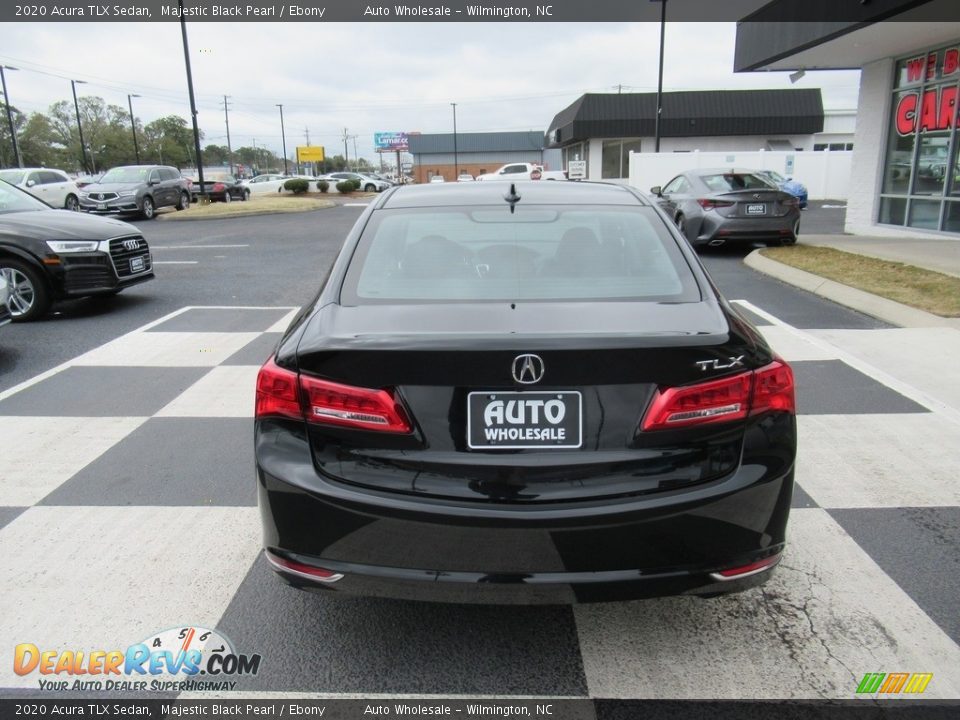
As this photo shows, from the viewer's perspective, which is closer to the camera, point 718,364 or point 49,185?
point 718,364

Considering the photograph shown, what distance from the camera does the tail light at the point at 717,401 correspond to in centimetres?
219

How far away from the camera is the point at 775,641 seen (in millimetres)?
2625

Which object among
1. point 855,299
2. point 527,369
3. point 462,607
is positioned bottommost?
point 462,607

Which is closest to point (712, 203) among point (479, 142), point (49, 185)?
point (49, 185)

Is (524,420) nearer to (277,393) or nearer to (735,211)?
(277,393)

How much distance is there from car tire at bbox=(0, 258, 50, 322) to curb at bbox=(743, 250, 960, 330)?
8.90 meters

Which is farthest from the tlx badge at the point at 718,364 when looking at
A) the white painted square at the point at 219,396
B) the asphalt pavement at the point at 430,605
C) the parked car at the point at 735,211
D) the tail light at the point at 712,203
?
the tail light at the point at 712,203

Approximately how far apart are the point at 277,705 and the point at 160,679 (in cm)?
46

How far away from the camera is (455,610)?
2846 millimetres

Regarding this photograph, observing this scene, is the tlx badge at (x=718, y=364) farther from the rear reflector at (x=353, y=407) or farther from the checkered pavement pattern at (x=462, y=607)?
the checkered pavement pattern at (x=462, y=607)

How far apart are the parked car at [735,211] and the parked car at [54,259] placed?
7.86 meters

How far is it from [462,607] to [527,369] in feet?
3.96

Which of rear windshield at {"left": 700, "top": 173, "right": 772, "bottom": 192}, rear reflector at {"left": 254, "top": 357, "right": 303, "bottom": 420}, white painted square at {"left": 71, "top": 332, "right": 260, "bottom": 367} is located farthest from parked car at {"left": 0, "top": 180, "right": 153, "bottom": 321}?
rear windshield at {"left": 700, "top": 173, "right": 772, "bottom": 192}

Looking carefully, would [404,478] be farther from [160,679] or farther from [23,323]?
[23,323]
